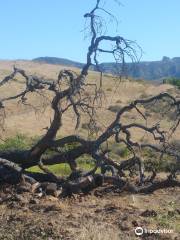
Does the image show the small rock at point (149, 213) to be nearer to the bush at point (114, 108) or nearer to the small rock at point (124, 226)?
the small rock at point (124, 226)

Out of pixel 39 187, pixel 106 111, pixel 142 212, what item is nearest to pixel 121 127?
pixel 39 187

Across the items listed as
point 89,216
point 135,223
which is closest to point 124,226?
point 135,223

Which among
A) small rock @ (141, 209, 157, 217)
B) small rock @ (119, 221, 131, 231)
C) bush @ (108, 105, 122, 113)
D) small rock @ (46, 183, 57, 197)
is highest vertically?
small rock @ (119, 221, 131, 231)

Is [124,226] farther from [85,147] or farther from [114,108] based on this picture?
[114,108]

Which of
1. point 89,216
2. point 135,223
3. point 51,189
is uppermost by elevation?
point 135,223

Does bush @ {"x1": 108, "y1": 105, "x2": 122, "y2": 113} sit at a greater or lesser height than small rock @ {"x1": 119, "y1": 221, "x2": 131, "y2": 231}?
lesser

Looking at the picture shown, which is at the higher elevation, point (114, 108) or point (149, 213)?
point (149, 213)

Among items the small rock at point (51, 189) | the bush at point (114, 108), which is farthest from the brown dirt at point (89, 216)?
the bush at point (114, 108)

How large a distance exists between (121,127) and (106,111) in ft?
80.7

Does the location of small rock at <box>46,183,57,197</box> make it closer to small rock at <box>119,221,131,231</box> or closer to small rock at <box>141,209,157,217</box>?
small rock at <box>141,209,157,217</box>

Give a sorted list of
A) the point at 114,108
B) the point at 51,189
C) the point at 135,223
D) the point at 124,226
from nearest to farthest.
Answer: the point at 124,226, the point at 135,223, the point at 51,189, the point at 114,108

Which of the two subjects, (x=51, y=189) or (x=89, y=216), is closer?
(x=89, y=216)

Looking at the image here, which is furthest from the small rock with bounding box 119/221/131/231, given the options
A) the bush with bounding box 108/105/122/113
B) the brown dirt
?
the bush with bounding box 108/105/122/113

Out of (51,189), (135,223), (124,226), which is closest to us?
(124,226)
